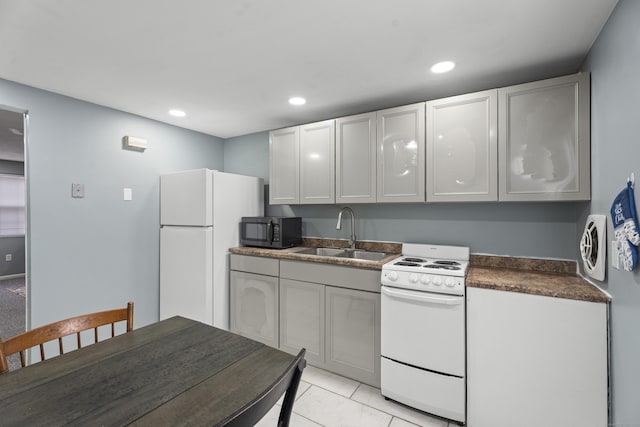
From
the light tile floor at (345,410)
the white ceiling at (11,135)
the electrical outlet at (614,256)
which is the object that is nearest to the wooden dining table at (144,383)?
the light tile floor at (345,410)

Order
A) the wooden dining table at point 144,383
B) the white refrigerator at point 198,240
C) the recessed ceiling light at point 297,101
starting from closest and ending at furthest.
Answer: the wooden dining table at point 144,383
the recessed ceiling light at point 297,101
the white refrigerator at point 198,240

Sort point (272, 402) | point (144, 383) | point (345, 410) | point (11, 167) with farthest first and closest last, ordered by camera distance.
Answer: point (11, 167)
point (345, 410)
point (144, 383)
point (272, 402)

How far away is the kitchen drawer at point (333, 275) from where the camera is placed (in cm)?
215

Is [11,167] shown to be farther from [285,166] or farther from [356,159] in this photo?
[356,159]

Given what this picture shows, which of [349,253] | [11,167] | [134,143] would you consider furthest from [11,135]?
[349,253]

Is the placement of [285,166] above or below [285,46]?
below

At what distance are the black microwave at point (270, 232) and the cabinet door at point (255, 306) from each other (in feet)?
1.09

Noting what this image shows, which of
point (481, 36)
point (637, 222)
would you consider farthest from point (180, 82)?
point (637, 222)

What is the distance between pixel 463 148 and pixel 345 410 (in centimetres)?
197

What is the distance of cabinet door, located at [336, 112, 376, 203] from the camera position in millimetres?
2445

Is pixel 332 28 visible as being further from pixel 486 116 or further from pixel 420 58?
pixel 486 116

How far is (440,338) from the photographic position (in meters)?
1.80

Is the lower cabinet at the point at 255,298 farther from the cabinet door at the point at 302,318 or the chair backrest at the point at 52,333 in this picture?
the chair backrest at the point at 52,333

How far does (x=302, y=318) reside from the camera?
2.46m
